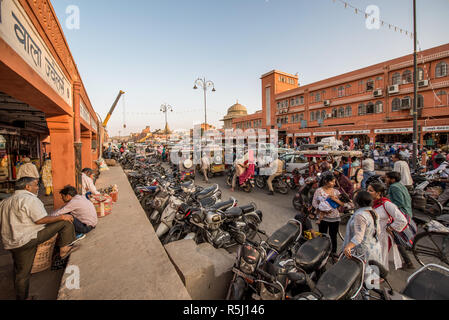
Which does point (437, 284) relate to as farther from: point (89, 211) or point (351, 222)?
point (89, 211)

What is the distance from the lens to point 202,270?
2.67 metres

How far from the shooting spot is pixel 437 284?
1.88 meters

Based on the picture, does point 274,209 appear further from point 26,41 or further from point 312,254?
point 26,41

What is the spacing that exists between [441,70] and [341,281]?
29.2 meters

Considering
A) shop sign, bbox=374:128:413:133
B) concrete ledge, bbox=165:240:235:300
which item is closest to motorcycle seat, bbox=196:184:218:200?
concrete ledge, bbox=165:240:235:300

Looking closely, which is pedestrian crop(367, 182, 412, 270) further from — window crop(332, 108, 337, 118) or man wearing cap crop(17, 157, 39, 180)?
window crop(332, 108, 337, 118)

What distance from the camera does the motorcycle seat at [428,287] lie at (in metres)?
1.83

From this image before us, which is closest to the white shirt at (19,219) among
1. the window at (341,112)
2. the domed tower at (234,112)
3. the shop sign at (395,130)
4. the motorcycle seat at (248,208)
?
the motorcycle seat at (248,208)

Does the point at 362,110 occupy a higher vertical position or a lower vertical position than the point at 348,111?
lower

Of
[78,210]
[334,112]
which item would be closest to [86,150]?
[78,210]

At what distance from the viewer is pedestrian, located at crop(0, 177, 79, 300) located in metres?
2.58
